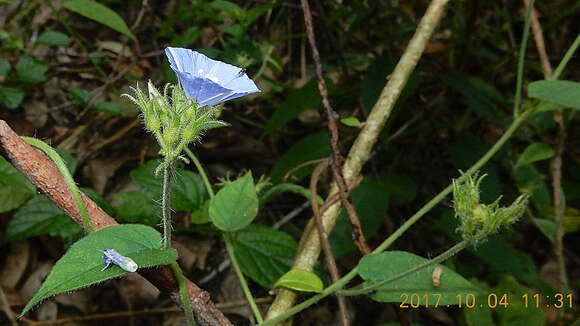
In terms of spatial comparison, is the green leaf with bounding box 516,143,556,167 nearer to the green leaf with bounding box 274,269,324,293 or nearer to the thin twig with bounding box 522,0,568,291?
the thin twig with bounding box 522,0,568,291

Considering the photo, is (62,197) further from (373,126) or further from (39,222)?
(373,126)

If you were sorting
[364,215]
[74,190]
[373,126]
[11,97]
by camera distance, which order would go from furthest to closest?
[11,97] < [364,215] < [373,126] < [74,190]

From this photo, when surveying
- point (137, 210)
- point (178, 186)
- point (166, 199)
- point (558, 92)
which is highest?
point (558, 92)

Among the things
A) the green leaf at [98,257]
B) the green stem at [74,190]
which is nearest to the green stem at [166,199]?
the green leaf at [98,257]

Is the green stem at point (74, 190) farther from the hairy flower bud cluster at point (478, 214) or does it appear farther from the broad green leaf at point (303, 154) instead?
the broad green leaf at point (303, 154)

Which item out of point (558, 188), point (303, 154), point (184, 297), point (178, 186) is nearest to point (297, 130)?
point (303, 154)

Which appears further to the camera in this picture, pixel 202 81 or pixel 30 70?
pixel 30 70

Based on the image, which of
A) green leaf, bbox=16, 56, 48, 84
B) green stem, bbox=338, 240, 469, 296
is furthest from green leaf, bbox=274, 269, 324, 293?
green leaf, bbox=16, 56, 48, 84
